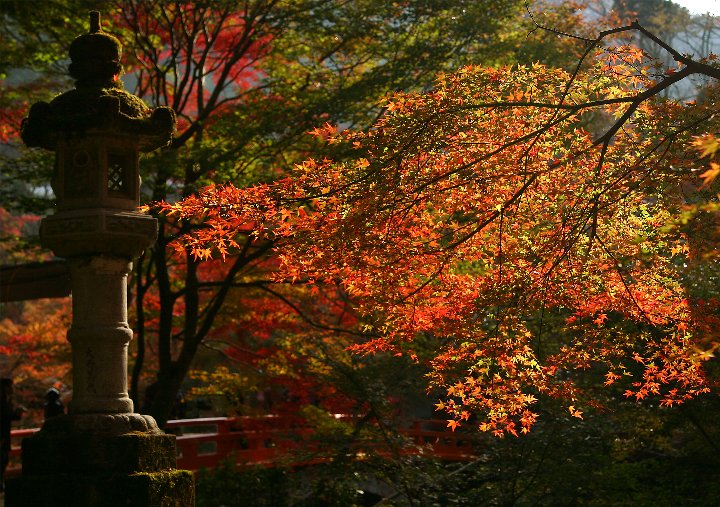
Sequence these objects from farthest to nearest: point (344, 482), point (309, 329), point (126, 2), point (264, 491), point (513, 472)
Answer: point (309, 329) < point (126, 2) < point (264, 491) < point (344, 482) < point (513, 472)

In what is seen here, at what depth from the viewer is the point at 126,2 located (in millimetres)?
14117

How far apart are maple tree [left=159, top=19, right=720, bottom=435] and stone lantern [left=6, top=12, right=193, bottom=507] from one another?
55 centimetres

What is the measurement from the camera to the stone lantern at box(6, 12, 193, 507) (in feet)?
21.8

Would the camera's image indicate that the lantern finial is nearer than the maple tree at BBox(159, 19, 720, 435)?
No

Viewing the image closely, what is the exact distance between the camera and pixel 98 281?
6.99 m

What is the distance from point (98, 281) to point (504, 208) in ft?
9.75

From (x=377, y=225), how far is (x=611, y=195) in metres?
1.72

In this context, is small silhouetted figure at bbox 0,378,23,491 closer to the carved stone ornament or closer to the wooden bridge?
the wooden bridge

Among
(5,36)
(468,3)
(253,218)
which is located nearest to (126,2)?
(5,36)

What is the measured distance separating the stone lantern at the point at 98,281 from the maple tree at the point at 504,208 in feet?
1.81

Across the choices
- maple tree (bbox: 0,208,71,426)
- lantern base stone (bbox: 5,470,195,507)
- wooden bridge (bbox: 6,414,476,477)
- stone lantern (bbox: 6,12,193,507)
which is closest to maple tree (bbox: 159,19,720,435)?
stone lantern (bbox: 6,12,193,507)

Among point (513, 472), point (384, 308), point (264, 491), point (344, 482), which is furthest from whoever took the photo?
point (264, 491)

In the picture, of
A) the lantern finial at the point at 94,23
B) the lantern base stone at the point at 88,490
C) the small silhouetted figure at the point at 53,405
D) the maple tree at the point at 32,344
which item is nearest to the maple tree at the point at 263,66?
the small silhouetted figure at the point at 53,405

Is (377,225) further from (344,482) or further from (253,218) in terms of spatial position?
(344,482)
